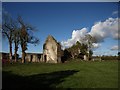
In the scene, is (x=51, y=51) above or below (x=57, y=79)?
above

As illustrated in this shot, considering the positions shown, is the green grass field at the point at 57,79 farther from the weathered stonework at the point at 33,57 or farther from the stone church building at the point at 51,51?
the weathered stonework at the point at 33,57

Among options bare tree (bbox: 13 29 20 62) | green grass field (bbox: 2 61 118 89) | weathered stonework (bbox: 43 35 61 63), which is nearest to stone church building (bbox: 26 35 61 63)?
weathered stonework (bbox: 43 35 61 63)

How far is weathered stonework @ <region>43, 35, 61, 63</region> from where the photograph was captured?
45.2m

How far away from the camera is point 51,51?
4578cm

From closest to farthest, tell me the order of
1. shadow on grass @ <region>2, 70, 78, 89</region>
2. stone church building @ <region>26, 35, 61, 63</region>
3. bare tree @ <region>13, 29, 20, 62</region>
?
shadow on grass @ <region>2, 70, 78, 89</region>, bare tree @ <region>13, 29, 20, 62</region>, stone church building @ <region>26, 35, 61, 63</region>

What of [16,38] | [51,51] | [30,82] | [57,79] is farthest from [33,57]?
[30,82]

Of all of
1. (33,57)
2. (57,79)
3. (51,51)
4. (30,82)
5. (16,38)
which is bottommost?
(57,79)

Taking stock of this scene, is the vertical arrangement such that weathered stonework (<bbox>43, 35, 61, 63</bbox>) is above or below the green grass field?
above

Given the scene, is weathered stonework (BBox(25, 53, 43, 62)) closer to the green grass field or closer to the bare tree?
the bare tree

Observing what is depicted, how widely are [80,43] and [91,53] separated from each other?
543 centimetres

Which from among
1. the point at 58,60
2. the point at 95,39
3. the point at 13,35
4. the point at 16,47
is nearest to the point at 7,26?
the point at 13,35

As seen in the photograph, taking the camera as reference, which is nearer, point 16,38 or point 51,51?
point 16,38

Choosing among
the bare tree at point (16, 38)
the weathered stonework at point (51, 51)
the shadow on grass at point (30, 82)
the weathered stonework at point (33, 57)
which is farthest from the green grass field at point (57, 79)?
the weathered stonework at point (33, 57)

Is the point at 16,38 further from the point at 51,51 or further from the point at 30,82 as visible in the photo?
the point at 30,82
